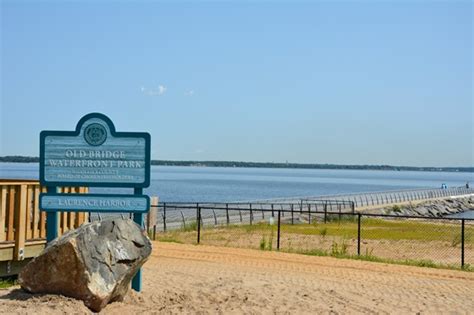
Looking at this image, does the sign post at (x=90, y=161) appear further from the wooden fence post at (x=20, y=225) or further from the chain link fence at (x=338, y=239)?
the chain link fence at (x=338, y=239)

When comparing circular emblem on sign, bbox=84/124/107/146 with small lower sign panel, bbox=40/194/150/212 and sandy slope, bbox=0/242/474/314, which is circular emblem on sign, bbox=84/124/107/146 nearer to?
small lower sign panel, bbox=40/194/150/212

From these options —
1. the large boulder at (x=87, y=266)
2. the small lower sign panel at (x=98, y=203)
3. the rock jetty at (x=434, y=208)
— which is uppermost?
the small lower sign panel at (x=98, y=203)

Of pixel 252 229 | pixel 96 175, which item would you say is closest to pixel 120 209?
pixel 96 175

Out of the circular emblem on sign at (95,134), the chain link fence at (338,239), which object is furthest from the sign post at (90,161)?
the chain link fence at (338,239)

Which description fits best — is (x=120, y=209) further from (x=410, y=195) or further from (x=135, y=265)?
(x=410, y=195)

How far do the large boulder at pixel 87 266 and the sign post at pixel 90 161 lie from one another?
1471 millimetres

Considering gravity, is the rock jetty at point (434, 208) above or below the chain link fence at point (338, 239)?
below

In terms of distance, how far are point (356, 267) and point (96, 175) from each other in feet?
23.7

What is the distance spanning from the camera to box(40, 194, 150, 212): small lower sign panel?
1073 cm

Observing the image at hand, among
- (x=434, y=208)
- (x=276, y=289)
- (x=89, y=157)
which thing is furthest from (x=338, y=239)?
(x=434, y=208)

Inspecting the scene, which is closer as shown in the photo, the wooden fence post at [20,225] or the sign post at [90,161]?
the sign post at [90,161]

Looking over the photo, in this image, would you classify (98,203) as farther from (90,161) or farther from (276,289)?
(276,289)

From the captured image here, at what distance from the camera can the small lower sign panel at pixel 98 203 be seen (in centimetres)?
1073

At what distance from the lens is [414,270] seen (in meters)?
15.6
